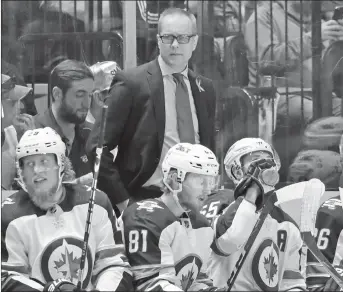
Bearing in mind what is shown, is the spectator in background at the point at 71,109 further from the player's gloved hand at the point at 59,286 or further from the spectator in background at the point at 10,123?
the player's gloved hand at the point at 59,286

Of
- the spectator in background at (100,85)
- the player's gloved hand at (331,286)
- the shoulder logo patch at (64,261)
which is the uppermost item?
the spectator in background at (100,85)

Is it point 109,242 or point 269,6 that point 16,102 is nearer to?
point 109,242

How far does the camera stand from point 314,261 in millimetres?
4699

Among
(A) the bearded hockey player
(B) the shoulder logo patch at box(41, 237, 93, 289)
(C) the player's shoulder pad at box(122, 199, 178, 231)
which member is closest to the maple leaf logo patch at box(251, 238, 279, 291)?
(A) the bearded hockey player

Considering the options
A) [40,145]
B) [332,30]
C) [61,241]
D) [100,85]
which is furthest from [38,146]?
[332,30]

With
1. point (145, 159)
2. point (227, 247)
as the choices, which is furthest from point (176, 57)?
point (227, 247)

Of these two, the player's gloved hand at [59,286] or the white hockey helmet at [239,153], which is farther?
the white hockey helmet at [239,153]

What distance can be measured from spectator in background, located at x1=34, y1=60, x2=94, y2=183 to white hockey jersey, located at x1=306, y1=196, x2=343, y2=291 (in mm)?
939

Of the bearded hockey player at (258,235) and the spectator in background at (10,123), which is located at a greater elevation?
the spectator in background at (10,123)

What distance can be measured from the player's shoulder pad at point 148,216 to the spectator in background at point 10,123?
0.49 meters

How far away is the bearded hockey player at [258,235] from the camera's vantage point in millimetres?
4297

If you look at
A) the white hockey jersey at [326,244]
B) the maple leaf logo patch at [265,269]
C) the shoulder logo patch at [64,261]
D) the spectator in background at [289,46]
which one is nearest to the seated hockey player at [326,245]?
the white hockey jersey at [326,244]

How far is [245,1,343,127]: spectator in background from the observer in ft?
16.2

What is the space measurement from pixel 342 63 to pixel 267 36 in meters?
0.33
